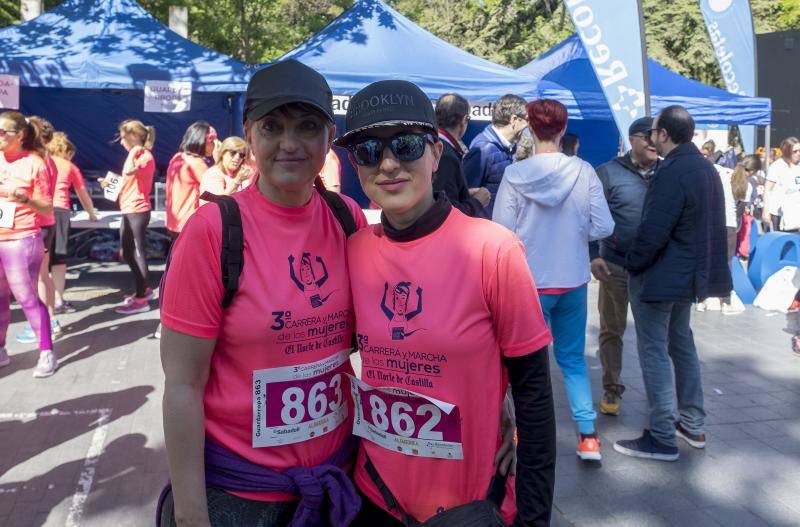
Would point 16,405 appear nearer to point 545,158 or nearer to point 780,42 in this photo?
point 545,158

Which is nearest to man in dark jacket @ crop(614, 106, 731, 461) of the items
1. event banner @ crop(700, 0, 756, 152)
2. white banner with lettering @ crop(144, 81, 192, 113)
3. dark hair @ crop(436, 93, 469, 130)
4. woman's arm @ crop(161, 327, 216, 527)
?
dark hair @ crop(436, 93, 469, 130)

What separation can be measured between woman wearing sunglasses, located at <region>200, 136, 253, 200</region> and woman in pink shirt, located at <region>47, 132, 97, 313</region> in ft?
6.61

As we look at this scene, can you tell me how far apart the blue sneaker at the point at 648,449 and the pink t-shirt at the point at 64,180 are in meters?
6.06

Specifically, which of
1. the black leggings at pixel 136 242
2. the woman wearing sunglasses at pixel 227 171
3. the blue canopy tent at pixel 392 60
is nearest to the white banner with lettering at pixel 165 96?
the blue canopy tent at pixel 392 60

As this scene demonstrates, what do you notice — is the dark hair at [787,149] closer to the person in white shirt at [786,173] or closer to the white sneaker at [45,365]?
the person in white shirt at [786,173]

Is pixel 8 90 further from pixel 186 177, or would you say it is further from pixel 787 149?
pixel 787 149

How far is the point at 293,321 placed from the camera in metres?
1.74

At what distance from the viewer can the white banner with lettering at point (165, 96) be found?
8.80 meters

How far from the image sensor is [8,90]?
27.6 ft

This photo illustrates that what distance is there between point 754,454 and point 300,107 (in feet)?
12.7

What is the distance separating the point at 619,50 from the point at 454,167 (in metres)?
4.45

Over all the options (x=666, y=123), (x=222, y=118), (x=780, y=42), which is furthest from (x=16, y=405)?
(x=780, y=42)

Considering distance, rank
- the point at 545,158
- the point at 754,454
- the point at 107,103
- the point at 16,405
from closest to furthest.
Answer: the point at 545,158 → the point at 754,454 → the point at 16,405 → the point at 107,103

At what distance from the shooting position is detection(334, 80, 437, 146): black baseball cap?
5.61 ft
